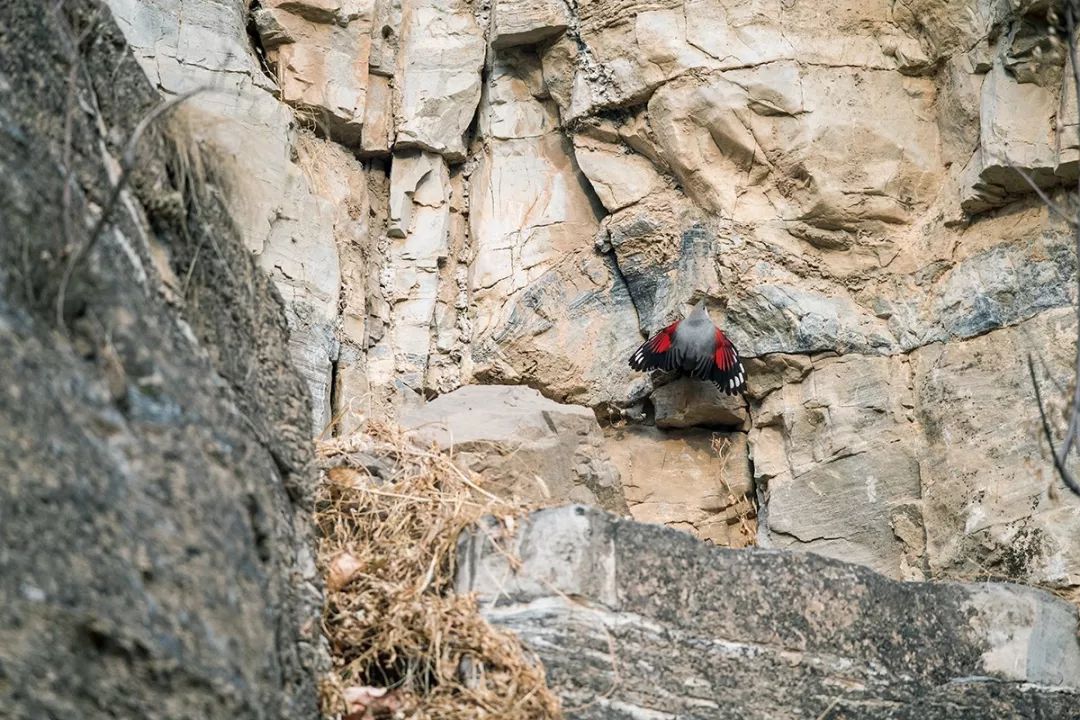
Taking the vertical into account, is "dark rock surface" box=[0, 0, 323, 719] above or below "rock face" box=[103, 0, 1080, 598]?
below

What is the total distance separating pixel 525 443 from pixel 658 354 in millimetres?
2613

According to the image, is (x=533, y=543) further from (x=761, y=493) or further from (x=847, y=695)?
(x=761, y=493)

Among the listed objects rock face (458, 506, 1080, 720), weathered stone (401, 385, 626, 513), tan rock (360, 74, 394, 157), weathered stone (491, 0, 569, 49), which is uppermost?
weathered stone (491, 0, 569, 49)

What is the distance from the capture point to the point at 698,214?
8625mm

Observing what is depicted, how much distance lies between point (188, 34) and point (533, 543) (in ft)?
15.8

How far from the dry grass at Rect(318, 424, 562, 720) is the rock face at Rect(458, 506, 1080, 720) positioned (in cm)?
11

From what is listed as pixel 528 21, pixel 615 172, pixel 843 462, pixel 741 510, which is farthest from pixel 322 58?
pixel 843 462

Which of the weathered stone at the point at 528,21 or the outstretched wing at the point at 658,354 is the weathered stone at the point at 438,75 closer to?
the weathered stone at the point at 528,21

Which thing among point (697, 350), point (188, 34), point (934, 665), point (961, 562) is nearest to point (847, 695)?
point (934, 665)

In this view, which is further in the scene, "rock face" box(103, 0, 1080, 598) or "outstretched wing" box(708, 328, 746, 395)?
"outstretched wing" box(708, 328, 746, 395)

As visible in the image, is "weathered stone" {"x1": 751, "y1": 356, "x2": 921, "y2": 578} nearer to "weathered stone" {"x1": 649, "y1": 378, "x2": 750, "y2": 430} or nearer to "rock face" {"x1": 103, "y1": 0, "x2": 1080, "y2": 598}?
"rock face" {"x1": 103, "y1": 0, "x2": 1080, "y2": 598}

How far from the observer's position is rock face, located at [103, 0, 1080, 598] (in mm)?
7781

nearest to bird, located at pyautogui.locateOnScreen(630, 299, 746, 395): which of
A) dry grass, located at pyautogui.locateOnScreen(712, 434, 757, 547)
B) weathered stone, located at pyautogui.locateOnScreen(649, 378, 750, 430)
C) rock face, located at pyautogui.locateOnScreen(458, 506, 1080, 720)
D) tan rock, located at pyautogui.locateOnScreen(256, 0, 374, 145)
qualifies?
weathered stone, located at pyautogui.locateOnScreen(649, 378, 750, 430)

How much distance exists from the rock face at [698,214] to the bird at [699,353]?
19 centimetres
